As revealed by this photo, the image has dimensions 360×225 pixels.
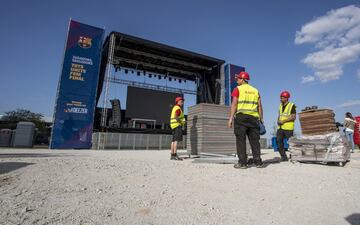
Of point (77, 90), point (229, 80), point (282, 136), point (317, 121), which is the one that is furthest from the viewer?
point (229, 80)

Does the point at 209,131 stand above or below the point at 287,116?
below

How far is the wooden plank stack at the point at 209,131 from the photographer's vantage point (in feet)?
Answer: 20.7

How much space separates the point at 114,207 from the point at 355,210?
2.14 m

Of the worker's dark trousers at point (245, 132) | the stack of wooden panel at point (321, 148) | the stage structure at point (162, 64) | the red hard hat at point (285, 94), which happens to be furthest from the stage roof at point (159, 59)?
the stack of wooden panel at point (321, 148)

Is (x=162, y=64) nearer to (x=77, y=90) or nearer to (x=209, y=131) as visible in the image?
(x=77, y=90)

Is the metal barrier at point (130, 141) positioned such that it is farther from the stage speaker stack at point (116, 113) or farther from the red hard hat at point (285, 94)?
the red hard hat at point (285, 94)

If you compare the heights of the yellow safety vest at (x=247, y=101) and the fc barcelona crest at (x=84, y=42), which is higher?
the fc barcelona crest at (x=84, y=42)

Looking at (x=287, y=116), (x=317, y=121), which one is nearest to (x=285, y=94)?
(x=287, y=116)

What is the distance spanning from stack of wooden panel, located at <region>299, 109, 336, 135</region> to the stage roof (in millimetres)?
10956

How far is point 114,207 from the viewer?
1.75 m

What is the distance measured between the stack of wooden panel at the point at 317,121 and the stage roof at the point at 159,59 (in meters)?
11.0

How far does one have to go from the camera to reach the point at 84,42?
42.4ft

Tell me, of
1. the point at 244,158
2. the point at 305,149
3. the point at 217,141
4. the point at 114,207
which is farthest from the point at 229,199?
the point at 217,141

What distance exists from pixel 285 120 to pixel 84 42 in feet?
40.7
